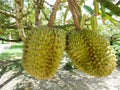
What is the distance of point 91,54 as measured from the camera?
0.78 meters

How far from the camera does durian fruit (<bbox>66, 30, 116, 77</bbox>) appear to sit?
0.78m

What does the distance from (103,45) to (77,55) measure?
3.1 inches

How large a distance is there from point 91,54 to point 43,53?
0.45 feet

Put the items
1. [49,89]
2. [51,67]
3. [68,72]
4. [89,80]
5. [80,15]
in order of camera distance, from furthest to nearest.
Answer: [68,72] → [89,80] → [49,89] → [80,15] → [51,67]

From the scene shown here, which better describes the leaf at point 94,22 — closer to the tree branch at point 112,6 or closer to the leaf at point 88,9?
the leaf at point 88,9

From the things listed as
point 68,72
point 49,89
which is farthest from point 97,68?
point 68,72

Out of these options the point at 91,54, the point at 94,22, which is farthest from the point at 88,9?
the point at 91,54

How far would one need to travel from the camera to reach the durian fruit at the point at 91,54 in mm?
776

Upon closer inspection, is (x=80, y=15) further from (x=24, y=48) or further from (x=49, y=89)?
(x=49, y=89)

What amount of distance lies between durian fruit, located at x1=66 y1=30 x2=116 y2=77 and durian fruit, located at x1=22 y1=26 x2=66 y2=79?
0.12 feet

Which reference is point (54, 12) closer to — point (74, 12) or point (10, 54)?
point (74, 12)

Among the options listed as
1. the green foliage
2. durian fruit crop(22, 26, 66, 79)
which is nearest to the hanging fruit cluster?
durian fruit crop(22, 26, 66, 79)

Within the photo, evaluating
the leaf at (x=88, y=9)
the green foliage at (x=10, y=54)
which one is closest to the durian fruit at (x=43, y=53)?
the leaf at (x=88, y=9)

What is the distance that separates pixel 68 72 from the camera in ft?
23.0
